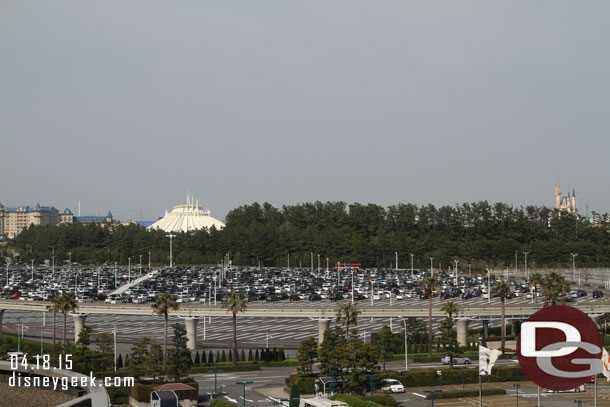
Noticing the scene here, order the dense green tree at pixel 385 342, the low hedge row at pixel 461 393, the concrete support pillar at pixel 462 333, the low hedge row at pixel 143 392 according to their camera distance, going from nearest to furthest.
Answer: the low hedge row at pixel 143 392, the low hedge row at pixel 461 393, the dense green tree at pixel 385 342, the concrete support pillar at pixel 462 333

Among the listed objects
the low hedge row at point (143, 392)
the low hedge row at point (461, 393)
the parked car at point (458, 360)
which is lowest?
the low hedge row at point (461, 393)

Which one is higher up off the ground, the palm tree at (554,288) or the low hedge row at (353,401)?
the palm tree at (554,288)

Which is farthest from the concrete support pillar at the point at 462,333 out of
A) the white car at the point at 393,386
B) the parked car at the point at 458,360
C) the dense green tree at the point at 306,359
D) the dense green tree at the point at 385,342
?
the dense green tree at the point at 306,359

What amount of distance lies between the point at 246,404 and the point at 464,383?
23.6 meters

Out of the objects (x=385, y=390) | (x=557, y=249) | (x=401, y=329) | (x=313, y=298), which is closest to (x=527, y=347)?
(x=385, y=390)

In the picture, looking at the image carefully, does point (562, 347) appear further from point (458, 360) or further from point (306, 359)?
Answer: point (458, 360)

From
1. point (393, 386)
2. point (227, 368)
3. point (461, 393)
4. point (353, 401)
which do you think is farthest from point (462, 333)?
point (353, 401)

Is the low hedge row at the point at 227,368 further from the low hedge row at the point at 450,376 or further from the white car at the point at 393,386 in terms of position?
the white car at the point at 393,386

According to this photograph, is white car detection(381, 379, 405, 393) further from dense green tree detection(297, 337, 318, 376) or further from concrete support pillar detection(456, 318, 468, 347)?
concrete support pillar detection(456, 318, 468, 347)

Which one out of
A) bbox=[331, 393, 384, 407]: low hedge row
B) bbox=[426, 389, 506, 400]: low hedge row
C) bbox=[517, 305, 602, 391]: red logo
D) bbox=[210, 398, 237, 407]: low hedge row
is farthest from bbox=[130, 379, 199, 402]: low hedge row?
bbox=[517, 305, 602, 391]: red logo

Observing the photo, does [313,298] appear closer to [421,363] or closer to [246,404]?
[421,363]

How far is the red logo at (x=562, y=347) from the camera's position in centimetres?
3800

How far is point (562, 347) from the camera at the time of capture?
126 feet

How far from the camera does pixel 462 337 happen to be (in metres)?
99.6
